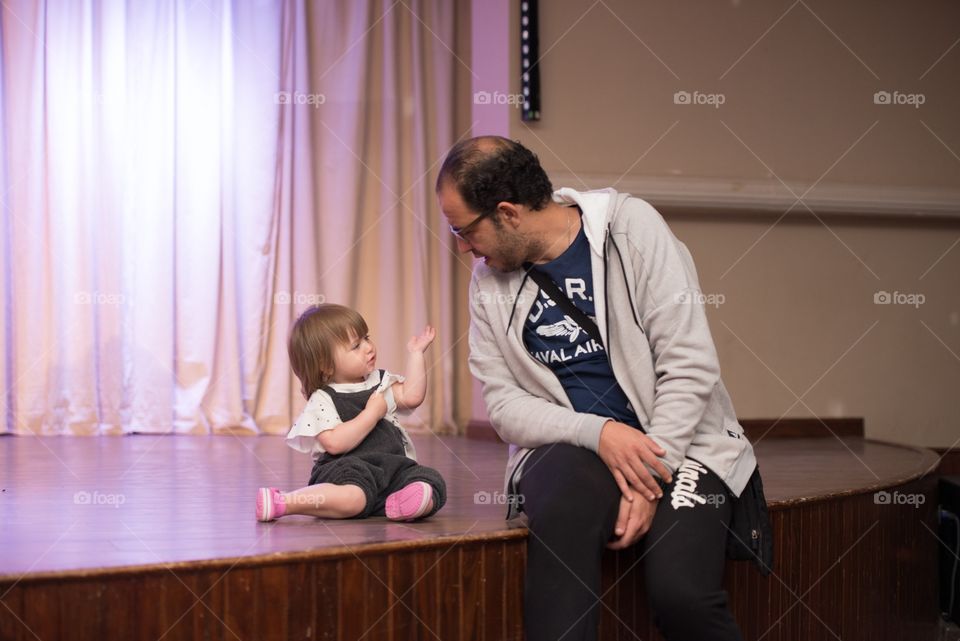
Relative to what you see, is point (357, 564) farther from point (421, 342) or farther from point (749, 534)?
point (749, 534)

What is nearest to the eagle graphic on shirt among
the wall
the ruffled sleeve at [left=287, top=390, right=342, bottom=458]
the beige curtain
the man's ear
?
the man's ear

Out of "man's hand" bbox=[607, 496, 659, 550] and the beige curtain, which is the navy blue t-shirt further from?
the beige curtain

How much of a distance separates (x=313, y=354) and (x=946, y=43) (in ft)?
9.93

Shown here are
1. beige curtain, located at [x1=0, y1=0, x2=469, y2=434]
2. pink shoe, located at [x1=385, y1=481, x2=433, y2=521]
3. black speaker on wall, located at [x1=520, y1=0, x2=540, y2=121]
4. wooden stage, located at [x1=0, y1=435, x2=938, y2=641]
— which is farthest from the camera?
beige curtain, located at [x1=0, y1=0, x2=469, y2=434]

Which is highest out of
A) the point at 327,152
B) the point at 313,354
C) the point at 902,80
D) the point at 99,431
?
the point at 902,80

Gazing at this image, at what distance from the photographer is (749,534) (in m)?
1.55

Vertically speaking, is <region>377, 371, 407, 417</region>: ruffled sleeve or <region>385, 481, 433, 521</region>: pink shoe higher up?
<region>377, 371, 407, 417</region>: ruffled sleeve

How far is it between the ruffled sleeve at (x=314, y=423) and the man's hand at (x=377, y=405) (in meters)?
0.06

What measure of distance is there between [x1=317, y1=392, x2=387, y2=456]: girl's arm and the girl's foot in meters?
0.13

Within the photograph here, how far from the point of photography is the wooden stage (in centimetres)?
131

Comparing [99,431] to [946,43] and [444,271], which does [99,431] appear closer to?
[444,271]

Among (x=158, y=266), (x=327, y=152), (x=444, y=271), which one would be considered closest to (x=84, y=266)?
(x=158, y=266)

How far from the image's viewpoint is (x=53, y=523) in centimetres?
164

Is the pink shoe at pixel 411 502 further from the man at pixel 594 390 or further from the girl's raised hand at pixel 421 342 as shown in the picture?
the girl's raised hand at pixel 421 342
